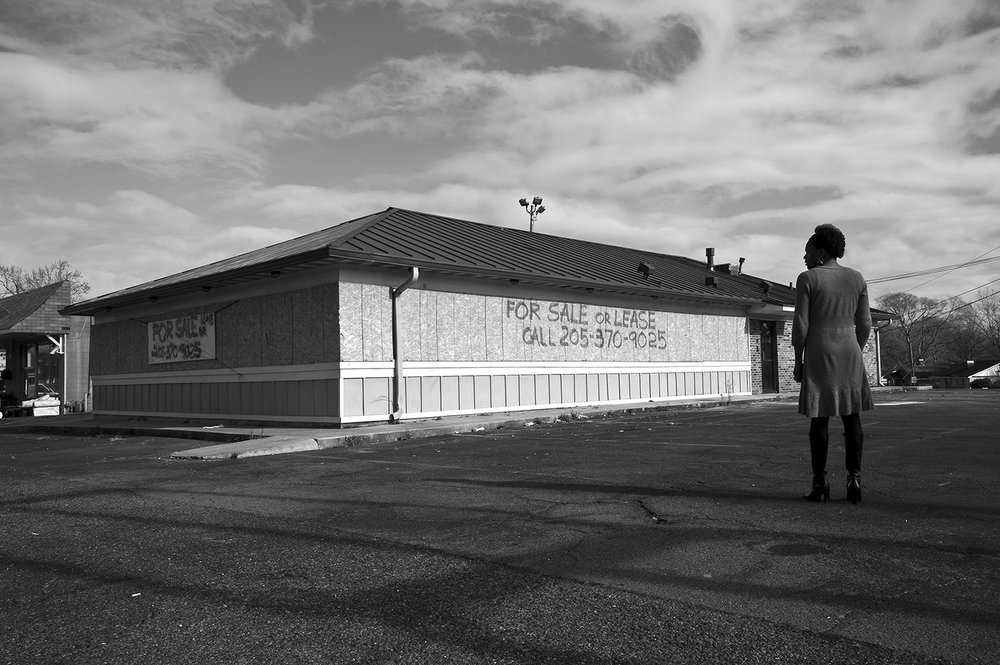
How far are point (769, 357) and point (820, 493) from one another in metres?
21.1

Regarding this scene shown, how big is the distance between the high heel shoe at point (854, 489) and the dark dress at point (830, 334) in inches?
17.4

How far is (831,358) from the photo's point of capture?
5.35 m

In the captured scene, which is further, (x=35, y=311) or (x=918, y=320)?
(x=918, y=320)

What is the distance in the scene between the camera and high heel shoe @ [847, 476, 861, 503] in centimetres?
524

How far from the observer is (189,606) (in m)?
3.38

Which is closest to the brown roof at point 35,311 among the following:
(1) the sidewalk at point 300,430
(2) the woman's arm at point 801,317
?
(1) the sidewalk at point 300,430

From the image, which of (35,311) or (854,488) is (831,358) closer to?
(854,488)

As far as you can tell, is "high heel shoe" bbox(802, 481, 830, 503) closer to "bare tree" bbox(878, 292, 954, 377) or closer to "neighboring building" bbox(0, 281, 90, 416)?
"neighboring building" bbox(0, 281, 90, 416)

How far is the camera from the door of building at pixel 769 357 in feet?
82.2

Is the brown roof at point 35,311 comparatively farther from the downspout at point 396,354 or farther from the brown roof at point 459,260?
the downspout at point 396,354

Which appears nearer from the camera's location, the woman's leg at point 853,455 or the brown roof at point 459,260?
the woman's leg at point 853,455

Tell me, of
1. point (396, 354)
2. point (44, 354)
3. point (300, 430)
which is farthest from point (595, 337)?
point (44, 354)

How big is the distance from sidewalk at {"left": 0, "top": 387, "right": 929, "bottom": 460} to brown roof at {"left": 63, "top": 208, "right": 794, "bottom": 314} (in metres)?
2.91

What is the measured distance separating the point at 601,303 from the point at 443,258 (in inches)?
204
